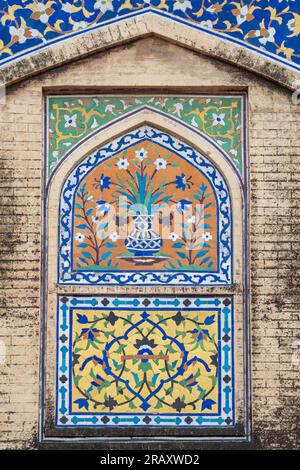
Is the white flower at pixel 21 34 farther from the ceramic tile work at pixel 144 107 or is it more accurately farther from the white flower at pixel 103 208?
the white flower at pixel 103 208

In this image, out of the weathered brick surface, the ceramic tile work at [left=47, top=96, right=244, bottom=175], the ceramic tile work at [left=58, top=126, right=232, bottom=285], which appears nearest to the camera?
the weathered brick surface

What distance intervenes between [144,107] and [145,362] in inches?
74.8

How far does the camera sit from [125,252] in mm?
8344

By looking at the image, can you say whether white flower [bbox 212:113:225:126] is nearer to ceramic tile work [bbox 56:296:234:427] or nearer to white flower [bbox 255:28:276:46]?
white flower [bbox 255:28:276:46]

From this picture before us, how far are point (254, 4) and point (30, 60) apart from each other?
5.65 ft

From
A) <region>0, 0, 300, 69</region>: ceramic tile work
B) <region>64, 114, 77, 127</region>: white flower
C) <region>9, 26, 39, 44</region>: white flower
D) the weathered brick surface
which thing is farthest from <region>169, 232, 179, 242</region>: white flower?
<region>9, 26, 39, 44</region>: white flower

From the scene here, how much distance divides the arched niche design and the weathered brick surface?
128 millimetres

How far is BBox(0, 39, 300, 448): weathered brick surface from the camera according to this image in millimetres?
8086

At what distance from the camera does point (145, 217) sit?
27.6ft

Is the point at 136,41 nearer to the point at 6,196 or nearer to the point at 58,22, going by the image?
the point at 58,22

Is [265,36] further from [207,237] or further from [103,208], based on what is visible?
[103,208]

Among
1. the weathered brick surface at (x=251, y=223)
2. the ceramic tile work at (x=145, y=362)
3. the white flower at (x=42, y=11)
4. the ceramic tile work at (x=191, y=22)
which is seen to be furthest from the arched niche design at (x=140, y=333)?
the white flower at (x=42, y=11)

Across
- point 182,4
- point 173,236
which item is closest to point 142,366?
point 173,236
